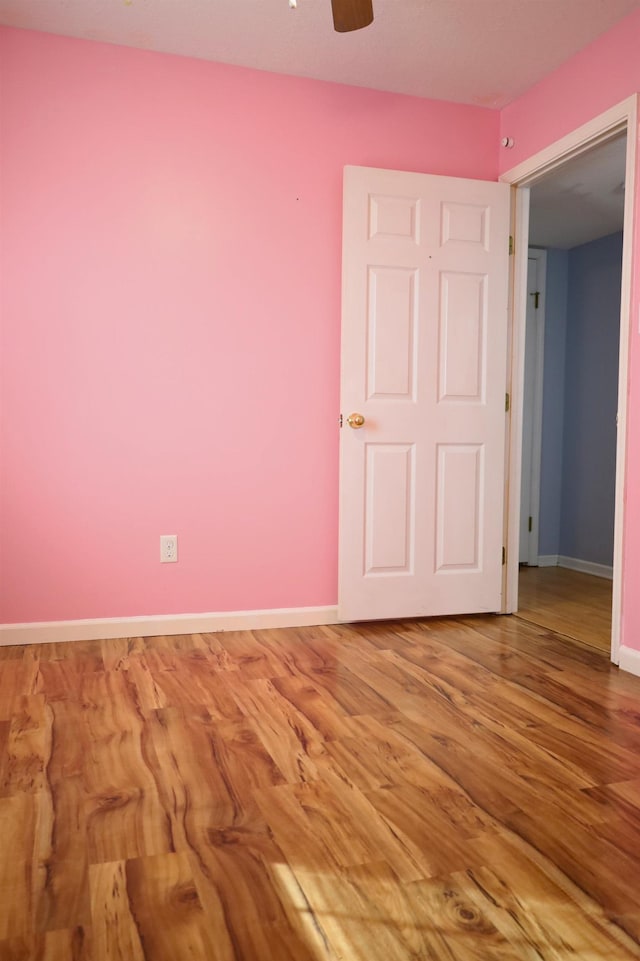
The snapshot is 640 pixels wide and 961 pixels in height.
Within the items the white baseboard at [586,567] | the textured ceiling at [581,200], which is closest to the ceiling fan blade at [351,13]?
the textured ceiling at [581,200]

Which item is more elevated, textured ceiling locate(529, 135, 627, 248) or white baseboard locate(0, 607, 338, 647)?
textured ceiling locate(529, 135, 627, 248)

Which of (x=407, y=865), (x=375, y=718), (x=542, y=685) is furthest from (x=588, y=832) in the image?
(x=542, y=685)

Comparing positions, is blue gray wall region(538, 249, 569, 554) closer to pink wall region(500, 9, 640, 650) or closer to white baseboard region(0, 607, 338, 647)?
pink wall region(500, 9, 640, 650)

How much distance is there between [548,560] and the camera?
5.40 metres

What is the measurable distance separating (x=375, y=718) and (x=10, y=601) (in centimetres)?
167

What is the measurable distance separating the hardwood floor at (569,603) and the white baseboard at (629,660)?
0.21 metres

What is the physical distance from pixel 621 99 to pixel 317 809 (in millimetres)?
2760

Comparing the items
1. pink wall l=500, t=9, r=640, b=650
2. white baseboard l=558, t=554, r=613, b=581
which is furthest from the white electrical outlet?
white baseboard l=558, t=554, r=613, b=581

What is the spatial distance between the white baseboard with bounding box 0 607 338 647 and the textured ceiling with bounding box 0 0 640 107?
8.01 ft

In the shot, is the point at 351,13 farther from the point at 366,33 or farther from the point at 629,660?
the point at 629,660

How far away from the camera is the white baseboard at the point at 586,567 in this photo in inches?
194

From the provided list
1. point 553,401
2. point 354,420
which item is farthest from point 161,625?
point 553,401

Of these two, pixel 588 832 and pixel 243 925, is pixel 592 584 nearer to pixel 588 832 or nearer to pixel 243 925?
pixel 588 832

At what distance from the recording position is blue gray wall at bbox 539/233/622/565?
197 inches
